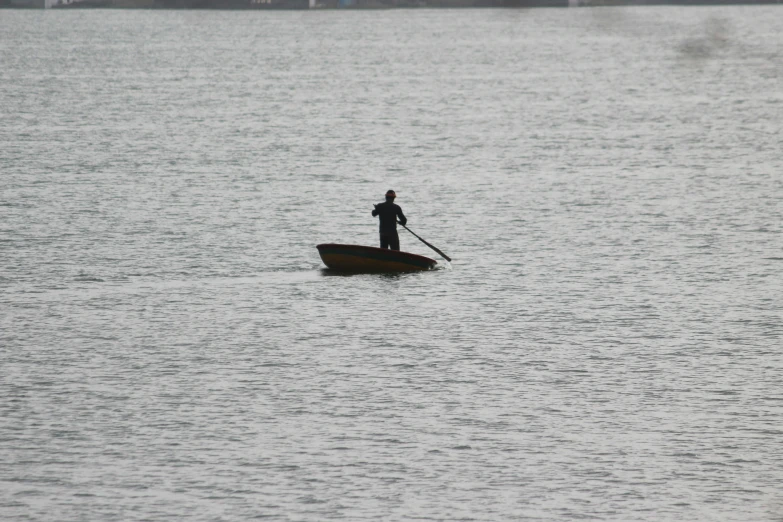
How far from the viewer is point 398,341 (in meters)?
53.3

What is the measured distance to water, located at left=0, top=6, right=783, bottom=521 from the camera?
3606cm

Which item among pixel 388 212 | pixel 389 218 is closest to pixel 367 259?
pixel 389 218

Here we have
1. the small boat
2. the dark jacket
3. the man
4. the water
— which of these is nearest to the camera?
the water

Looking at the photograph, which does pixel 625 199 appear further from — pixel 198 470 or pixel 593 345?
pixel 198 470

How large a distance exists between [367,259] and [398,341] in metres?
12.0

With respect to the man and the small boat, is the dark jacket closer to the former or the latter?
the man

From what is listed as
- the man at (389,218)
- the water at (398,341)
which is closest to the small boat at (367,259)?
the man at (389,218)

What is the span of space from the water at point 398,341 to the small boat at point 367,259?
2.65 feet

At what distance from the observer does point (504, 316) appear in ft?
190

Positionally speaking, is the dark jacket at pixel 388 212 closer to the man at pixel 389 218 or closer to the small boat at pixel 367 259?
the man at pixel 389 218

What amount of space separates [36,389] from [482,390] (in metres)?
15.3

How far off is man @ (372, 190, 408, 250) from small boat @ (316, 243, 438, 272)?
55cm

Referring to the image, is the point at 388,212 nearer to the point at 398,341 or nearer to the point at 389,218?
the point at 389,218

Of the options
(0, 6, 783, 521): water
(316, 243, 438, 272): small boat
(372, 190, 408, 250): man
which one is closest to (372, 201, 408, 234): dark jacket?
(372, 190, 408, 250): man
